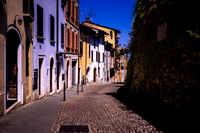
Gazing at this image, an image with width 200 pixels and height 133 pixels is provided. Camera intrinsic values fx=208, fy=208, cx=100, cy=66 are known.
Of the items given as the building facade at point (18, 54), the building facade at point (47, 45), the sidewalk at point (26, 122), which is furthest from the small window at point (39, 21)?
the sidewalk at point (26, 122)

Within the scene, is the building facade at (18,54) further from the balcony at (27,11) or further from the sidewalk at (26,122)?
the sidewalk at (26,122)

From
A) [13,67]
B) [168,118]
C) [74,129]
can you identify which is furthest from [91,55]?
[74,129]

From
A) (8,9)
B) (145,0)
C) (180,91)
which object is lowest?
(180,91)

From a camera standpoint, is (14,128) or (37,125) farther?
(37,125)

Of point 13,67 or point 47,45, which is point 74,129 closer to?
point 13,67

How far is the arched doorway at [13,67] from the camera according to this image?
877cm

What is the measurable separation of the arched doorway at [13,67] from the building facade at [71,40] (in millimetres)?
7390

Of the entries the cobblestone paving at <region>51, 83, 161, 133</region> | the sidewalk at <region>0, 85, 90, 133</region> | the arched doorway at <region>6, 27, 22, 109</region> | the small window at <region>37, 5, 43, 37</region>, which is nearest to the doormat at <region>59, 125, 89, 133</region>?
the cobblestone paving at <region>51, 83, 161, 133</region>

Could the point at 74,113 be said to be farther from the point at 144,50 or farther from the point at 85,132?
the point at 144,50

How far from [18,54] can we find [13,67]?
708 millimetres

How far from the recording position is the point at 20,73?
8859mm

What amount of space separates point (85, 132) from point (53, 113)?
263 cm

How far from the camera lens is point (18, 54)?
8.83m

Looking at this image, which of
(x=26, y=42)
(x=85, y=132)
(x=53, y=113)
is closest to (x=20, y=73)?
(x=26, y=42)
